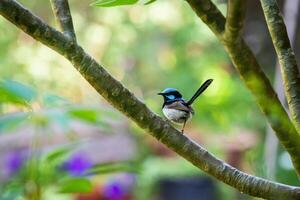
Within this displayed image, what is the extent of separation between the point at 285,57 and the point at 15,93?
275 millimetres

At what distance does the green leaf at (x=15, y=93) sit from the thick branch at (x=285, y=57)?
254 mm

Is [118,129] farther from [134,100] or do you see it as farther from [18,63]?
[134,100]

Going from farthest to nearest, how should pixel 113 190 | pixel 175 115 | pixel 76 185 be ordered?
pixel 113 190 → pixel 76 185 → pixel 175 115

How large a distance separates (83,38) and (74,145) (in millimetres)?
2479

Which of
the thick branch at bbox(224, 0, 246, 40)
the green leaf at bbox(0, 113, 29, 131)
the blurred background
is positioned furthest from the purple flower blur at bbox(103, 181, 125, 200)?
the thick branch at bbox(224, 0, 246, 40)

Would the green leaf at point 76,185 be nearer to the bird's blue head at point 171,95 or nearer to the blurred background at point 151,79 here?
the bird's blue head at point 171,95

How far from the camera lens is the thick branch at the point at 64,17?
48 centimetres

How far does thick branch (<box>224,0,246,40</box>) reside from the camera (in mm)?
535

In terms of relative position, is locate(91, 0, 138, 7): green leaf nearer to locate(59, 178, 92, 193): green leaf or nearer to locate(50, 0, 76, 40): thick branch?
locate(50, 0, 76, 40): thick branch

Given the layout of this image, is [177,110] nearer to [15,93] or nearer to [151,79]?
[15,93]

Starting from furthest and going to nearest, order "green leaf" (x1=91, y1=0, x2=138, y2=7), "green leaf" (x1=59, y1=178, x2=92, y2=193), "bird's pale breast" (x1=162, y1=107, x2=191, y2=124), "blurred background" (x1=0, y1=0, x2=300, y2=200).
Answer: "blurred background" (x1=0, y1=0, x2=300, y2=200) < "green leaf" (x1=59, y1=178, x2=92, y2=193) < "bird's pale breast" (x1=162, y1=107, x2=191, y2=124) < "green leaf" (x1=91, y1=0, x2=138, y2=7)

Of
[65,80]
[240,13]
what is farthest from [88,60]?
[65,80]

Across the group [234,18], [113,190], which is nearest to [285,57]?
[234,18]

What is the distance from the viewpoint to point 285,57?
0.50m
